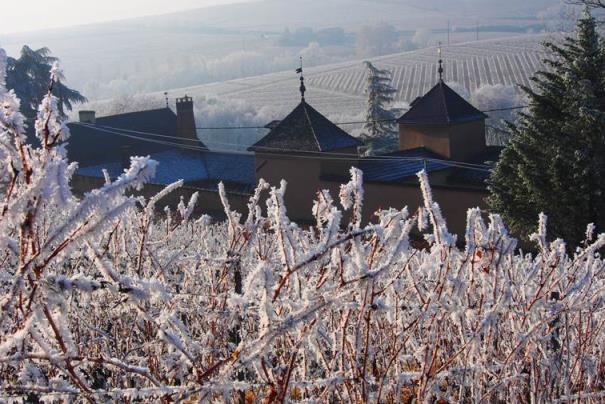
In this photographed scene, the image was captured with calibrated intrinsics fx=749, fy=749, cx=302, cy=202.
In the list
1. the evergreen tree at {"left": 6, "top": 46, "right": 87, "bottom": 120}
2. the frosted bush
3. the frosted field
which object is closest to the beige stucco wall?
the evergreen tree at {"left": 6, "top": 46, "right": 87, "bottom": 120}

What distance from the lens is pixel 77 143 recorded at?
125 ft

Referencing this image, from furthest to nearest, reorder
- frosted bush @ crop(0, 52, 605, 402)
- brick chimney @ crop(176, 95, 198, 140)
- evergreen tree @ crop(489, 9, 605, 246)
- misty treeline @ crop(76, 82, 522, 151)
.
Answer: misty treeline @ crop(76, 82, 522, 151) < brick chimney @ crop(176, 95, 198, 140) < evergreen tree @ crop(489, 9, 605, 246) < frosted bush @ crop(0, 52, 605, 402)

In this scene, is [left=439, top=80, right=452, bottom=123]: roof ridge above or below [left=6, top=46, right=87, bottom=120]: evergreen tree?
below

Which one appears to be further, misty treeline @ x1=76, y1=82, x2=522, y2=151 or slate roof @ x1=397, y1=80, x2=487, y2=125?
misty treeline @ x1=76, y1=82, x2=522, y2=151

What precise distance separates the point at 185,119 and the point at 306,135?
1631 centimetres

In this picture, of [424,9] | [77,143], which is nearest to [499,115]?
[77,143]

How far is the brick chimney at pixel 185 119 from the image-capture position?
1597 inches

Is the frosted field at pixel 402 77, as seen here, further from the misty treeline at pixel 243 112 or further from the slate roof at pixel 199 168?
the slate roof at pixel 199 168

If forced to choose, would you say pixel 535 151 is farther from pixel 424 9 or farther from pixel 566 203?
pixel 424 9

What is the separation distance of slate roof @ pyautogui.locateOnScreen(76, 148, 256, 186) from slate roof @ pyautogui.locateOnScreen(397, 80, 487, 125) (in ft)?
22.7

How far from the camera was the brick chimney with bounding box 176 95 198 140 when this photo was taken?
40.6 metres

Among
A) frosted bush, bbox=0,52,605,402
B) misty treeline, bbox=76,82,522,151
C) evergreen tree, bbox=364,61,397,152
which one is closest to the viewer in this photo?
frosted bush, bbox=0,52,605,402

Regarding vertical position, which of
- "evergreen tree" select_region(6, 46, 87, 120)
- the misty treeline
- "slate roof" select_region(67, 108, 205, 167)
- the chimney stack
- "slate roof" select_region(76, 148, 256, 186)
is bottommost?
the misty treeline

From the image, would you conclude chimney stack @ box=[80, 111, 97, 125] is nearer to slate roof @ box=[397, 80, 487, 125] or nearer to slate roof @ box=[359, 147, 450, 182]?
slate roof @ box=[397, 80, 487, 125]
